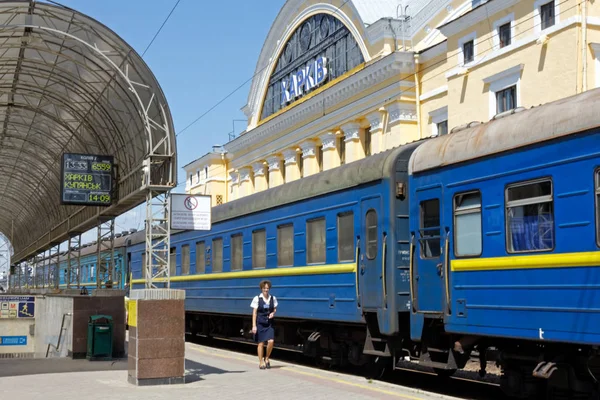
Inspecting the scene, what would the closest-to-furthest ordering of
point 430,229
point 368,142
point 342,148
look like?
point 430,229, point 368,142, point 342,148

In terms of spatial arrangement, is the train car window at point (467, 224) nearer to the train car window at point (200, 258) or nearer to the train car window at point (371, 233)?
the train car window at point (371, 233)

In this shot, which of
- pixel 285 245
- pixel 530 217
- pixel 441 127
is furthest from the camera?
pixel 441 127

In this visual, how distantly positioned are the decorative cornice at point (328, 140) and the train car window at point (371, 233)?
25.1 meters

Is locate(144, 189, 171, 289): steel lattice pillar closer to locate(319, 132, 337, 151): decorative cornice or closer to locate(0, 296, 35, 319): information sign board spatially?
locate(0, 296, 35, 319): information sign board

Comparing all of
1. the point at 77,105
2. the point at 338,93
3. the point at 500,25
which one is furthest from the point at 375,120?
the point at 77,105

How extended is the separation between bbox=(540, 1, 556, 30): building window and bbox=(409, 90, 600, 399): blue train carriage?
14872 millimetres

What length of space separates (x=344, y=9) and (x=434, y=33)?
16.8 ft

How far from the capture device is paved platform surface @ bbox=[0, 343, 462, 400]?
12.0 metres

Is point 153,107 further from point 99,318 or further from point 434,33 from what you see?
point 434,33

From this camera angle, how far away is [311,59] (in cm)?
4159

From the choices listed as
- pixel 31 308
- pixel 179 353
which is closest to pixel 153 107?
pixel 179 353

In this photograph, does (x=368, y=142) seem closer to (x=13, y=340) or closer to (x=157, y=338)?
(x=13, y=340)

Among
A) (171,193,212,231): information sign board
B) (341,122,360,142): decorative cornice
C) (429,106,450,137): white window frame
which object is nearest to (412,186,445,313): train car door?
(171,193,212,231): information sign board

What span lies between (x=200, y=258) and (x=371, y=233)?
9.91m
